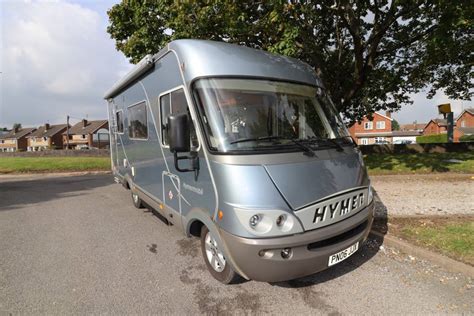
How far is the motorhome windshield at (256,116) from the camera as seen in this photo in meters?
2.98

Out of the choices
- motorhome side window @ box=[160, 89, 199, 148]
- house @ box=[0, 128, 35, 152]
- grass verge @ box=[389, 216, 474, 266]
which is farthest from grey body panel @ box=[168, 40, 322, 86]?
house @ box=[0, 128, 35, 152]

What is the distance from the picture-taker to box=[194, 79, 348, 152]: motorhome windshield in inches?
117

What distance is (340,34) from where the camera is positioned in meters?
12.2

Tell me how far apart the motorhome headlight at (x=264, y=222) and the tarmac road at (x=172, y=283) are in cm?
87

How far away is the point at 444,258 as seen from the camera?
137 inches

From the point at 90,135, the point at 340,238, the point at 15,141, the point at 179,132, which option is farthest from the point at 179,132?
the point at 15,141

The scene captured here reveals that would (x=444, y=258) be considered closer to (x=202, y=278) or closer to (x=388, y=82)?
(x=202, y=278)

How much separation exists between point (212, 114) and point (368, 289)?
2612mm

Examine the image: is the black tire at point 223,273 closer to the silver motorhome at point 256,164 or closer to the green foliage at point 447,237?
the silver motorhome at point 256,164

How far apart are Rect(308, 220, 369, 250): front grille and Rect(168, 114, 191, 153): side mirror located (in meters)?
1.68

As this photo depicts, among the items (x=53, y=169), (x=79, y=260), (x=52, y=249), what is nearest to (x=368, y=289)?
(x=79, y=260)

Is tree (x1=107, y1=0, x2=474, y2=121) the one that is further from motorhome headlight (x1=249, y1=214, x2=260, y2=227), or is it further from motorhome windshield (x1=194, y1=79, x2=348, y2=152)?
motorhome headlight (x1=249, y1=214, x2=260, y2=227)

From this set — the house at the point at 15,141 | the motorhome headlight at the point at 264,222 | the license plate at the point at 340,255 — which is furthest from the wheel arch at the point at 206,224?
the house at the point at 15,141

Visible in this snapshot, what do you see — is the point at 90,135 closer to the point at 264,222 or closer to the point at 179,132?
the point at 179,132
